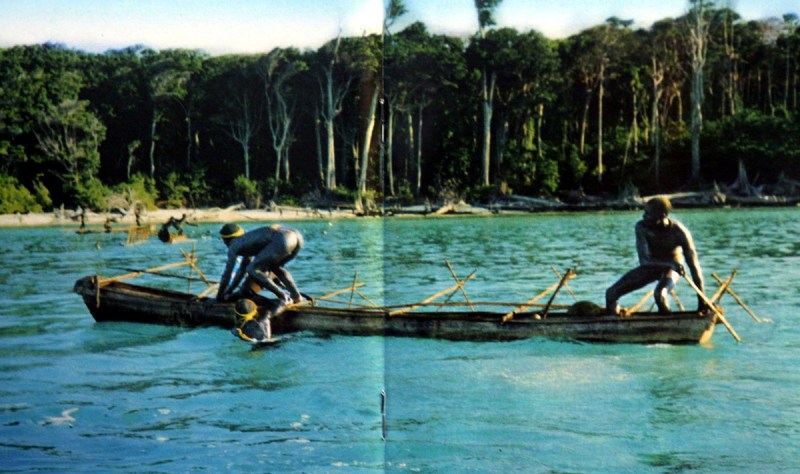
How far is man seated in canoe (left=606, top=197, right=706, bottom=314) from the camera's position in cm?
491

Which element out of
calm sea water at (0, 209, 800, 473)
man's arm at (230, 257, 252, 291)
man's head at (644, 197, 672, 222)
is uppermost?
man's head at (644, 197, 672, 222)

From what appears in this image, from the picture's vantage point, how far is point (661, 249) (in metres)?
5.02

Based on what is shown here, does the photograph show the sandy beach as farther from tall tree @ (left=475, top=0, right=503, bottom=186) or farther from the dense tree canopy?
tall tree @ (left=475, top=0, right=503, bottom=186)

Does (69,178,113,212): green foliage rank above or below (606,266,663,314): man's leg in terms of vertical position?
above

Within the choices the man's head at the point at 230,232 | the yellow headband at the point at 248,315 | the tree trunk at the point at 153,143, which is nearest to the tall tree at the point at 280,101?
the tree trunk at the point at 153,143

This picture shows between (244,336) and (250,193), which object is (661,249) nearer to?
(244,336)

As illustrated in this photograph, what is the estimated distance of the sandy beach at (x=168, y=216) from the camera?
7229 millimetres

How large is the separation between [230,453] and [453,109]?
14.4m

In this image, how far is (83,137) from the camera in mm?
6758

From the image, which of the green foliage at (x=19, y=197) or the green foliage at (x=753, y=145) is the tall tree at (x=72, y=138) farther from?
the green foliage at (x=753, y=145)

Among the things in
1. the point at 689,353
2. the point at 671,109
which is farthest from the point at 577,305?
the point at 671,109

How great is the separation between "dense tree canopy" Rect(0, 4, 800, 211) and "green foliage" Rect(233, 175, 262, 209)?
3 cm

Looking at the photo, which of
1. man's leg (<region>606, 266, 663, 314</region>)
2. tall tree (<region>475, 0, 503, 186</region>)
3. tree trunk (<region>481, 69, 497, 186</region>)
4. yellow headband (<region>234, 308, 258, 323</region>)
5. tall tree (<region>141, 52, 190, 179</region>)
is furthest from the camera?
tall tree (<region>475, 0, 503, 186</region>)

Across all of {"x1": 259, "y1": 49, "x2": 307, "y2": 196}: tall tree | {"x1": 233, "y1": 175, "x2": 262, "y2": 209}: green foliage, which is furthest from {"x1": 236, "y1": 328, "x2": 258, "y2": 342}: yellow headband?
{"x1": 233, "y1": 175, "x2": 262, "y2": 209}: green foliage
